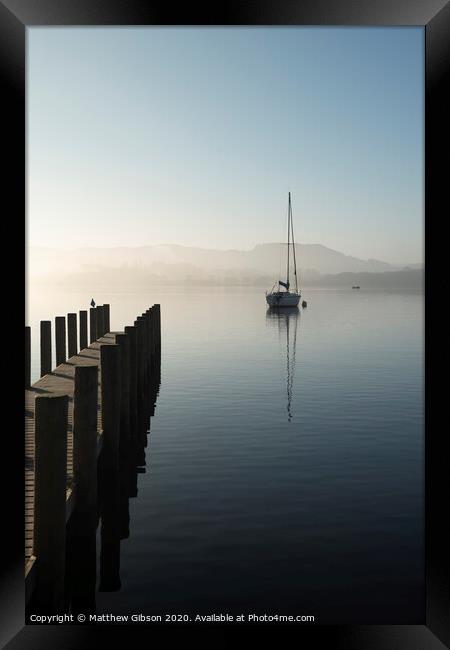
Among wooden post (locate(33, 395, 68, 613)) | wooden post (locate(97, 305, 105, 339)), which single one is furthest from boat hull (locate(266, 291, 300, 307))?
wooden post (locate(33, 395, 68, 613))

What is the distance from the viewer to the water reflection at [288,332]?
24734 mm

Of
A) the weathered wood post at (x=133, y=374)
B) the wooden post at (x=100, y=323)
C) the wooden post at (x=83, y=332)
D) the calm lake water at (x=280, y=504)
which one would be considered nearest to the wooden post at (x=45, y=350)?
the weathered wood post at (x=133, y=374)

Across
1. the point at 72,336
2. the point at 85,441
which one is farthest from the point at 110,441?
the point at 72,336

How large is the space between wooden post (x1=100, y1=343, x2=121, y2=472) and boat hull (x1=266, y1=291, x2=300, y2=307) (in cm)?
6197

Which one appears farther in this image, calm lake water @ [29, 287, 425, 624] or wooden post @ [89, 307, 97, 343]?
wooden post @ [89, 307, 97, 343]

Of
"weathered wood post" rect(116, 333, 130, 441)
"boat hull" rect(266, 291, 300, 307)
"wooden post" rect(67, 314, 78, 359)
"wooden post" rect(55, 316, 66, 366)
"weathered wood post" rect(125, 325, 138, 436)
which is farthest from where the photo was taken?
"boat hull" rect(266, 291, 300, 307)

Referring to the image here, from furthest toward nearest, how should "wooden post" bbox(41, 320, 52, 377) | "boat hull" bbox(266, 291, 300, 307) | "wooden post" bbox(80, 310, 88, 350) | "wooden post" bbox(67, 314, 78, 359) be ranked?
1. "boat hull" bbox(266, 291, 300, 307)
2. "wooden post" bbox(80, 310, 88, 350)
3. "wooden post" bbox(67, 314, 78, 359)
4. "wooden post" bbox(41, 320, 52, 377)

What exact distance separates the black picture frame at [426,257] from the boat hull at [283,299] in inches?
2700

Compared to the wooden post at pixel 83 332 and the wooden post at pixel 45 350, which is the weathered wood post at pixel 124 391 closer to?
the wooden post at pixel 45 350

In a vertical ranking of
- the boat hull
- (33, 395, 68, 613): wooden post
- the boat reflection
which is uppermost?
the boat hull

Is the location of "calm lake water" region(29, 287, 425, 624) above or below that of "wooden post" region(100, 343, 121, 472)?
below

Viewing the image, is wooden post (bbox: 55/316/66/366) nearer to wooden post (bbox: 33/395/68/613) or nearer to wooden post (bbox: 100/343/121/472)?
wooden post (bbox: 100/343/121/472)

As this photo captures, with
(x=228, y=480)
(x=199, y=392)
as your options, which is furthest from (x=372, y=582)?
(x=199, y=392)

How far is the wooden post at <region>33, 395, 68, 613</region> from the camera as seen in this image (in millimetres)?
6051
